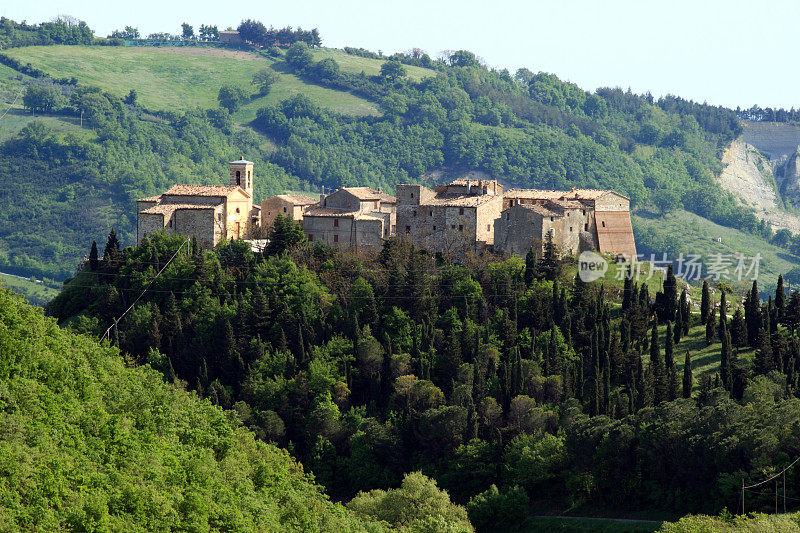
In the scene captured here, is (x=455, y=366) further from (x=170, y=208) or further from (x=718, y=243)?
(x=718, y=243)

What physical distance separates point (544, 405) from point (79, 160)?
12363 cm

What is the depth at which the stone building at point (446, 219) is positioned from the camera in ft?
240

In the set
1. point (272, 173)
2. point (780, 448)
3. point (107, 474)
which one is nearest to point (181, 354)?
point (107, 474)

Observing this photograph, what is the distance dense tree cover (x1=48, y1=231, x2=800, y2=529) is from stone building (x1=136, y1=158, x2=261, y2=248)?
1.25 m

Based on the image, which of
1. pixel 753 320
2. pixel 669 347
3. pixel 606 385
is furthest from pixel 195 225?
pixel 753 320

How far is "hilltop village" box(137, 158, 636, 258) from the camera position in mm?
73000

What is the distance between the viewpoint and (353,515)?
5319 centimetres

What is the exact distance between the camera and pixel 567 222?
73.3 meters

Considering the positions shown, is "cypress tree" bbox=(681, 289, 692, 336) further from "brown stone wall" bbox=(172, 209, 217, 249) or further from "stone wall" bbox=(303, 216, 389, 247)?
"brown stone wall" bbox=(172, 209, 217, 249)

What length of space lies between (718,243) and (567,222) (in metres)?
112

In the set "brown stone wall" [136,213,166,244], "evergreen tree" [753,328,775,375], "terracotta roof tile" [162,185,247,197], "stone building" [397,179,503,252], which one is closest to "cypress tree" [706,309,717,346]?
"evergreen tree" [753,328,775,375]

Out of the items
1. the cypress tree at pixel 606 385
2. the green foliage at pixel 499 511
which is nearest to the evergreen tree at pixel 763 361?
the cypress tree at pixel 606 385

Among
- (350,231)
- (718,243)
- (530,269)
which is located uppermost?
(350,231)

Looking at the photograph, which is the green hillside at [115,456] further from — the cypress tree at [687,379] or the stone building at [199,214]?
the cypress tree at [687,379]
